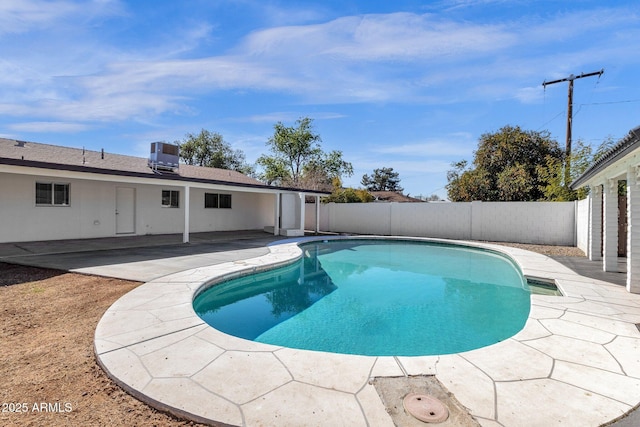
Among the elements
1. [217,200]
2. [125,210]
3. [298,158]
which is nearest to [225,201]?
[217,200]

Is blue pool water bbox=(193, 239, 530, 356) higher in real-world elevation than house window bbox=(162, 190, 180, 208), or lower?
lower

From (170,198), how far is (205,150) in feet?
66.5

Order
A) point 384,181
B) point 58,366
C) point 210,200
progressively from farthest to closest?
point 384,181 → point 210,200 → point 58,366

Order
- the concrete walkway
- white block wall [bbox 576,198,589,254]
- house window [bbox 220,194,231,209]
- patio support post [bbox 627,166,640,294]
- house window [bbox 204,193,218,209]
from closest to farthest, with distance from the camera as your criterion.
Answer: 1. patio support post [bbox 627,166,640,294]
2. the concrete walkway
3. white block wall [bbox 576,198,589,254]
4. house window [bbox 204,193,218,209]
5. house window [bbox 220,194,231,209]

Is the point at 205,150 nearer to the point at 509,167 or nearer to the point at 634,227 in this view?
the point at 509,167

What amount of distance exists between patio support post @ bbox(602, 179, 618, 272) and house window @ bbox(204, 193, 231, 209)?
15188 millimetres

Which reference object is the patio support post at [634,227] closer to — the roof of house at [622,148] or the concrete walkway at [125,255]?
the roof of house at [622,148]

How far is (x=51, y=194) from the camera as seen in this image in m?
11.1

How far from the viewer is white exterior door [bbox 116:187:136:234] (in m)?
12.8

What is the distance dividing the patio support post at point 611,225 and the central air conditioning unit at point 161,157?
1547cm

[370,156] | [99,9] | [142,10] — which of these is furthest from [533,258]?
[370,156]

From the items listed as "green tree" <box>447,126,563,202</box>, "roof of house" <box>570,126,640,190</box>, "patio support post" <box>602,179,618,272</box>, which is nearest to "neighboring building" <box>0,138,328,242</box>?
"green tree" <box>447,126,563,202</box>

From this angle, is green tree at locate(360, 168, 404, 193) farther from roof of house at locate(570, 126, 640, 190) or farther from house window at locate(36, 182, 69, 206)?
roof of house at locate(570, 126, 640, 190)

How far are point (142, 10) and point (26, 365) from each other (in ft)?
32.6
